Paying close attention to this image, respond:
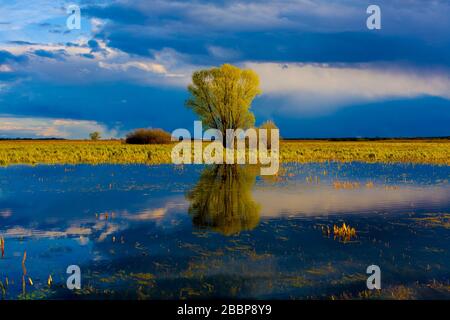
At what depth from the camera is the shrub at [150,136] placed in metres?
73.8

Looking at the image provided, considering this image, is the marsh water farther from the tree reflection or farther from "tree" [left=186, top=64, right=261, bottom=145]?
"tree" [left=186, top=64, right=261, bottom=145]

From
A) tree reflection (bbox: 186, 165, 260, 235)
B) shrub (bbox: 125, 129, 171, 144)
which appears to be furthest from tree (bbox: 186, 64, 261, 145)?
tree reflection (bbox: 186, 165, 260, 235)

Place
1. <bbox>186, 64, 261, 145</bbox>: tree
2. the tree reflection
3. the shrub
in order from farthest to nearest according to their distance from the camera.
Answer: the shrub < <bbox>186, 64, 261, 145</bbox>: tree < the tree reflection

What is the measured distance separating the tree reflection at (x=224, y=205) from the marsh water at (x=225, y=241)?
2.3 inches

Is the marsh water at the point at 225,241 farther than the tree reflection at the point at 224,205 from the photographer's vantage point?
No

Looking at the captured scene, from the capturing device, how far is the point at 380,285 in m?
7.64

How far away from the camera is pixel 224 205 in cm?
1556

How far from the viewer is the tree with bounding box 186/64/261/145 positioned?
189ft

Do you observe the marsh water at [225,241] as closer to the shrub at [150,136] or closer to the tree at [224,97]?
the tree at [224,97]

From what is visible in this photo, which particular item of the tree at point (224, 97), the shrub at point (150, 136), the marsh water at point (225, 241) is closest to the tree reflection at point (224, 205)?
the marsh water at point (225, 241)

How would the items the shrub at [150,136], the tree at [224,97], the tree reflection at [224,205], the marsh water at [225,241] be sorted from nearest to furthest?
the marsh water at [225,241] → the tree reflection at [224,205] → the tree at [224,97] → the shrub at [150,136]

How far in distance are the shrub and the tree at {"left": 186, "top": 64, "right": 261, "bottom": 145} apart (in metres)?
16.2
